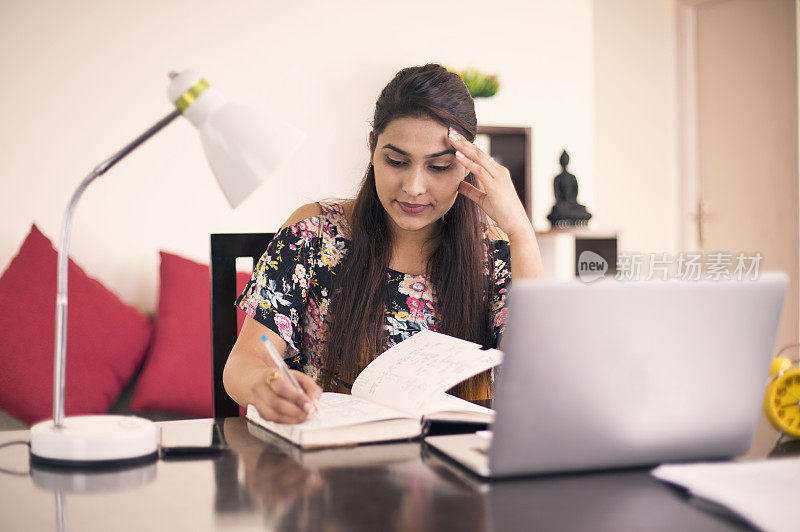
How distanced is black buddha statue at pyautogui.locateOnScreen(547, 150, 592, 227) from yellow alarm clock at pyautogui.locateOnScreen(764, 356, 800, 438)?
213 centimetres

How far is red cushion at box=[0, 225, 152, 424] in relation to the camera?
84.4 inches

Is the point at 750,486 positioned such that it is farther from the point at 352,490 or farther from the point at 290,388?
the point at 290,388

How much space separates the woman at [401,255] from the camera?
1.46 metres

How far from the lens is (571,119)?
3.21m

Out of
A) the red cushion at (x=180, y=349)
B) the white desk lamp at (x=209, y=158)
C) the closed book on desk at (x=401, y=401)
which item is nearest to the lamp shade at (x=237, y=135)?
the white desk lamp at (x=209, y=158)

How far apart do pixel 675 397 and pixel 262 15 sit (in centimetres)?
234

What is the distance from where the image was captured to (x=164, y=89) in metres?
2.54

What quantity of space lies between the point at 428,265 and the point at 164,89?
138cm

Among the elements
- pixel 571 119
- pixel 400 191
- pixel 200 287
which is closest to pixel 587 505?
pixel 400 191

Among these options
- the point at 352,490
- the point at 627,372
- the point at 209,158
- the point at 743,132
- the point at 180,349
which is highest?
the point at 743,132

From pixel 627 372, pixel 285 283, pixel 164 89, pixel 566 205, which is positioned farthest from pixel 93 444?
pixel 566 205

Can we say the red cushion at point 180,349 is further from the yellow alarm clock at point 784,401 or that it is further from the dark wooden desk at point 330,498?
the yellow alarm clock at point 784,401

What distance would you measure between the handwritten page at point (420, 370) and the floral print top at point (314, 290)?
37cm

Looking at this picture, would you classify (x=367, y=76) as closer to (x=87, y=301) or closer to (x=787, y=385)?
(x=87, y=301)
